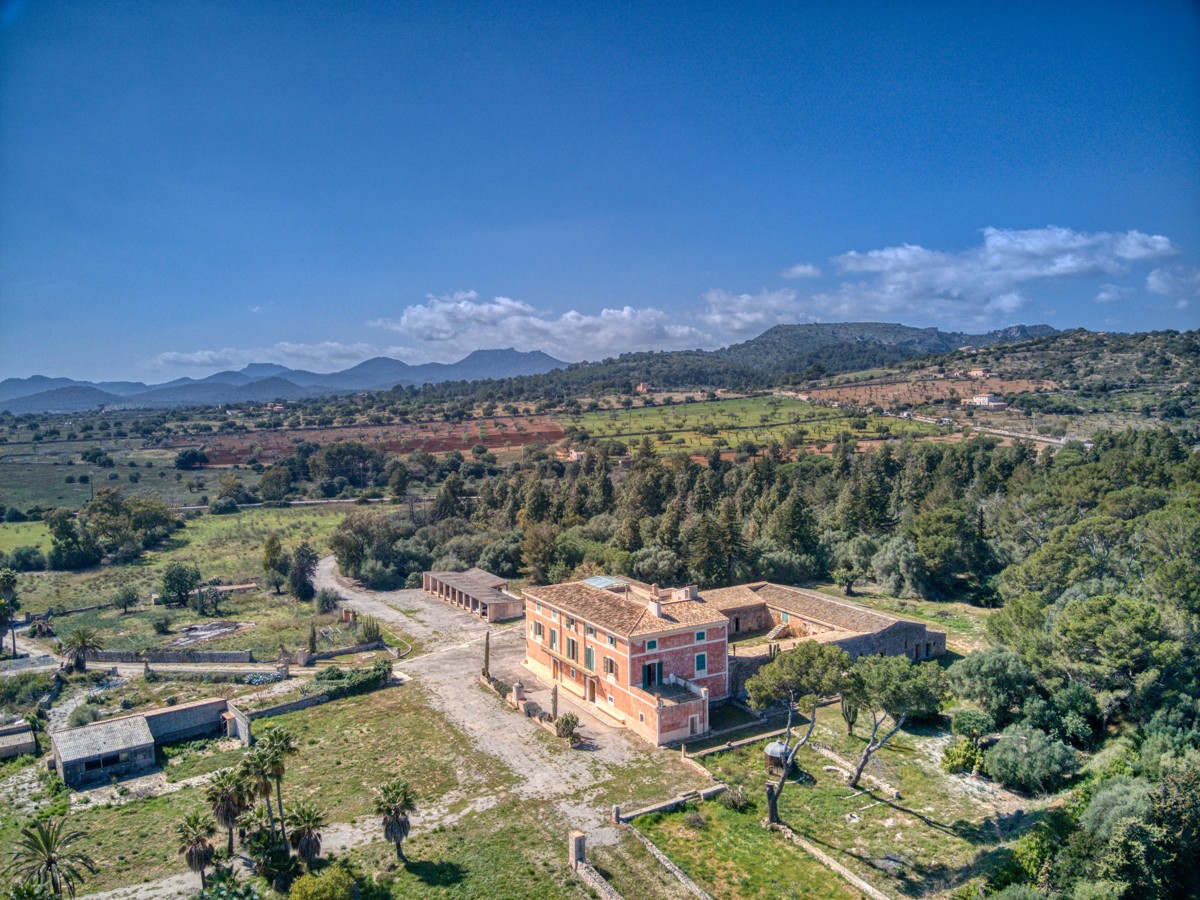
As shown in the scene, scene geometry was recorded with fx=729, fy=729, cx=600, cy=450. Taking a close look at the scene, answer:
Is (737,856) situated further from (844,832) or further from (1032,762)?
(1032,762)

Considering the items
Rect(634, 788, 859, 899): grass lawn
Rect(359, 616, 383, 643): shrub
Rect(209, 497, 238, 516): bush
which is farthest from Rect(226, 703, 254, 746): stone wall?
Rect(209, 497, 238, 516): bush

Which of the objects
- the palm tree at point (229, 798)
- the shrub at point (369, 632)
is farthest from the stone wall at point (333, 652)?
the palm tree at point (229, 798)

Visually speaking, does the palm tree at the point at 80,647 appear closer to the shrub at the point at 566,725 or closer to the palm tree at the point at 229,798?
the palm tree at the point at 229,798

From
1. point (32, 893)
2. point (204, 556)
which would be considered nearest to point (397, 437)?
point (204, 556)

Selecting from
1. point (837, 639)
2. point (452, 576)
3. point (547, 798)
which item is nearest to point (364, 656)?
point (452, 576)

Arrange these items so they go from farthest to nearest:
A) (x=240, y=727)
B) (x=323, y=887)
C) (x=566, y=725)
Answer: (x=240, y=727), (x=566, y=725), (x=323, y=887)

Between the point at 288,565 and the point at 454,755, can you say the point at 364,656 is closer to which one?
the point at 454,755
